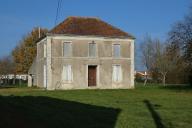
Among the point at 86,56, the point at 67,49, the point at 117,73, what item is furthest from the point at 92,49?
the point at 117,73

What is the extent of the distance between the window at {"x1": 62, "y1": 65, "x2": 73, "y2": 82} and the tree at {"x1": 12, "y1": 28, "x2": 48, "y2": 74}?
Result: 110 ft

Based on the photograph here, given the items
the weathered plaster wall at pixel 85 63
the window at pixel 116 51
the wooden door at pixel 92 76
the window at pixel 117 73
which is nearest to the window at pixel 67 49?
the weathered plaster wall at pixel 85 63

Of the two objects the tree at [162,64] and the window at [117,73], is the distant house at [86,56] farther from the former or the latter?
the tree at [162,64]

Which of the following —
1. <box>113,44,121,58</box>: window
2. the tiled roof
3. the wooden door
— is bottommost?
the wooden door

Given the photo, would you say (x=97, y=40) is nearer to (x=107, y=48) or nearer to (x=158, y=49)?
(x=107, y=48)

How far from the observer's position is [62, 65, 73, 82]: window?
178 ft

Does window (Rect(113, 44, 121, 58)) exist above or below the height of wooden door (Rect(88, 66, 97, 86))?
above

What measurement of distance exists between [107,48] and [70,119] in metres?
40.1

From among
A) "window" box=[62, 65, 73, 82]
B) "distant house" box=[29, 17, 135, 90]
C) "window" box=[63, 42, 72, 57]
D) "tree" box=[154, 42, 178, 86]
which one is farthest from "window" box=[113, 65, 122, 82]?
"tree" box=[154, 42, 178, 86]

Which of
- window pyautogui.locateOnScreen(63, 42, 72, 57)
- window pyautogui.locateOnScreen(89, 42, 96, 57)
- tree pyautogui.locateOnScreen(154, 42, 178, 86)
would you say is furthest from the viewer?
tree pyautogui.locateOnScreen(154, 42, 178, 86)

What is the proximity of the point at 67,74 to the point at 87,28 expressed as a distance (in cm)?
661

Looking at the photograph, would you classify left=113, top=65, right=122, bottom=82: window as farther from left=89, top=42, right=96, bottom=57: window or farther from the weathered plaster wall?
left=89, top=42, right=96, bottom=57: window

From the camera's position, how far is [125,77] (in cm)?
5703

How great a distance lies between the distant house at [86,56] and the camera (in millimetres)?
53844
